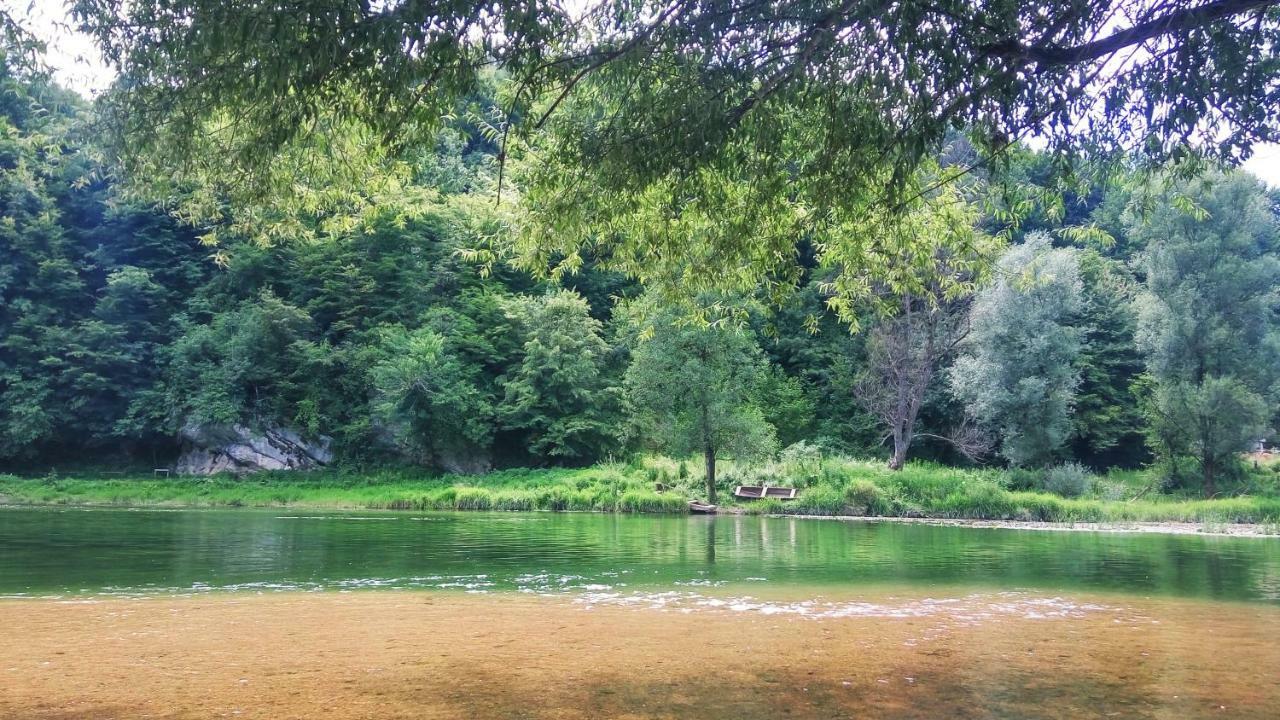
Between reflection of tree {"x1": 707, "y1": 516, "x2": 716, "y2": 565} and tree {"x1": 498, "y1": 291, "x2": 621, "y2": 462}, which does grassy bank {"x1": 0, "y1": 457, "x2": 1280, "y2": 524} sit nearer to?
tree {"x1": 498, "y1": 291, "x2": 621, "y2": 462}

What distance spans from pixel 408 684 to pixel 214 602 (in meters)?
5.39

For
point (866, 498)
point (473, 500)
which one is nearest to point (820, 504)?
point (866, 498)

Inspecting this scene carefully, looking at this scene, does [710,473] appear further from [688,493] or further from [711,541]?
[711,541]

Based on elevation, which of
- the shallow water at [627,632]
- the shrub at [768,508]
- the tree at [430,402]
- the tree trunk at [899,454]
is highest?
the tree at [430,402]

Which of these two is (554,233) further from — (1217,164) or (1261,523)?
(1261,523)

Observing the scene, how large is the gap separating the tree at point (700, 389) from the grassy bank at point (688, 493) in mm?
1984

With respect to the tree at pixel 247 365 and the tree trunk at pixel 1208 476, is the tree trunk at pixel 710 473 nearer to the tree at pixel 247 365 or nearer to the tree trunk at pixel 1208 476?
the tree trunk at pixel 1208 476

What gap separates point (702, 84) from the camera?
7.88 m

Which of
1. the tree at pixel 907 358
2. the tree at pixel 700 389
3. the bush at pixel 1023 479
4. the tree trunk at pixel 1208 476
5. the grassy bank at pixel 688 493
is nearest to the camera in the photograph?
the grassy bank at pixel 688 493

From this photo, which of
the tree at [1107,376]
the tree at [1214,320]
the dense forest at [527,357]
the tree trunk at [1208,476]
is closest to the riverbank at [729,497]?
the tree trunk at [1208,476]

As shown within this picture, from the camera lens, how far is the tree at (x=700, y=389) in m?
34.2

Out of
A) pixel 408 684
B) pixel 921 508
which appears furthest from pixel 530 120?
pixel 921 508

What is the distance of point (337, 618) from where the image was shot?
995 cm

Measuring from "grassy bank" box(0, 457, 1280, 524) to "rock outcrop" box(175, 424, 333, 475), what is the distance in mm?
1473
